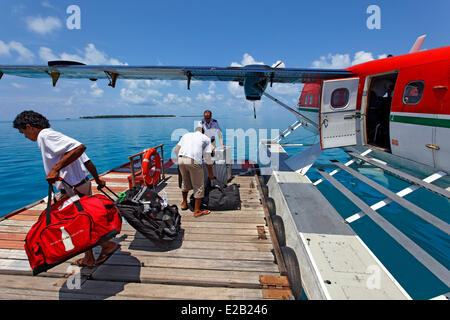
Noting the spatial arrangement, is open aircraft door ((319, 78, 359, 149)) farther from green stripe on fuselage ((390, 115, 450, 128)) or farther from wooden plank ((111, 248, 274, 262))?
wooden plank ((111, 248, 274, 262))

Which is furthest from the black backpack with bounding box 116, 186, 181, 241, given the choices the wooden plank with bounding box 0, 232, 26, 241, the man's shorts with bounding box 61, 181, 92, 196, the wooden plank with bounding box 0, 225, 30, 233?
the wooden plank with bounding box 0, 225, 30, 233

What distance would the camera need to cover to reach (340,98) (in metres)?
5.02

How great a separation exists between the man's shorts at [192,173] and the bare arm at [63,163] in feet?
5.75

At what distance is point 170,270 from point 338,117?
530 cm

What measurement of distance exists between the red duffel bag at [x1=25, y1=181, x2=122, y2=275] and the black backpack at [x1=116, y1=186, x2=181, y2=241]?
0.49 meters

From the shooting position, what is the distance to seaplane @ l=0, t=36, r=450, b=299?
101 inches

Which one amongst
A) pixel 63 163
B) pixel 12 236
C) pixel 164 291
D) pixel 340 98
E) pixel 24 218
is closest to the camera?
pixel 63 163

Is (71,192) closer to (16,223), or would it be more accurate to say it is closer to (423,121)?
(16,223)

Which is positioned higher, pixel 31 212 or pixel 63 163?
pixel 63 163

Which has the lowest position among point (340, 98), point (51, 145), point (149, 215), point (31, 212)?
point (31, 212)

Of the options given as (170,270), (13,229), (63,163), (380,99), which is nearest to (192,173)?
(170,270)

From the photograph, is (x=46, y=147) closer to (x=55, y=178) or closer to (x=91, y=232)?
(x=55, y=178)
